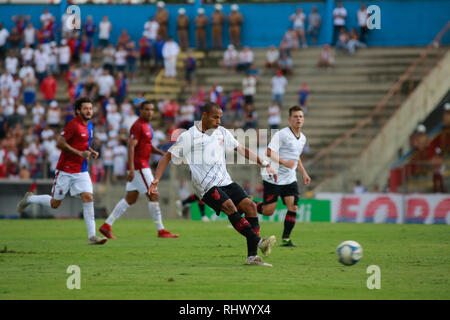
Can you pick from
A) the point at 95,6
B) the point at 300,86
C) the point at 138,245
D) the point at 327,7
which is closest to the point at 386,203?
the point at 300,86

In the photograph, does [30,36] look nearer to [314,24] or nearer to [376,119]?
[314,24]

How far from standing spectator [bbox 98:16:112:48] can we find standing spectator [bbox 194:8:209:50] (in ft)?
14.3

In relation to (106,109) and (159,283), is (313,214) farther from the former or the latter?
(159,283)

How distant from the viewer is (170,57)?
36.2m

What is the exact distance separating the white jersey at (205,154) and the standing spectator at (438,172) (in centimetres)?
1535

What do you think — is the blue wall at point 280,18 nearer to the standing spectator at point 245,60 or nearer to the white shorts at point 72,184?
the standing spectator at point 245,60

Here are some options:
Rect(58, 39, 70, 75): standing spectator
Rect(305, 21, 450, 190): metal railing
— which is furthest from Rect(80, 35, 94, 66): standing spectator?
Rect(305, 21, 450, 190): metal railing

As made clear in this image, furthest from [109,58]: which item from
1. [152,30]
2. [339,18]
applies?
[339,18]

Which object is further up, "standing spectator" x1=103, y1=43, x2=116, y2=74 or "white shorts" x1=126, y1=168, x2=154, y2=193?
"standing spectator" x1=103, y1=43, x2=116, y2=74

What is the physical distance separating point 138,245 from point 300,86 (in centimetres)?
2091

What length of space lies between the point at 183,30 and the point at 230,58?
161 inches

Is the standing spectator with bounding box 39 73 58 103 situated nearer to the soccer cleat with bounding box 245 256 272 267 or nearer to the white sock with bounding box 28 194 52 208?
the white sock with bounding box 28 194 52 208

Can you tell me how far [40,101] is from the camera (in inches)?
1409

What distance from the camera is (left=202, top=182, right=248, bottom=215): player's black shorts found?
1109 centimetres
